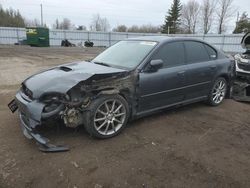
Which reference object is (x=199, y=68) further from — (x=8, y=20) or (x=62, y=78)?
(x=8, y=20)

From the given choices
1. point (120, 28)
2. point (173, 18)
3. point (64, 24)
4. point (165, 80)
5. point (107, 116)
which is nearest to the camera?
point (107, 116)

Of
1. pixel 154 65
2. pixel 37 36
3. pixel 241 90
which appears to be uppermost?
pixel 37 36

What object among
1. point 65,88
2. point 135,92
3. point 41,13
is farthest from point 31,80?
point 41,13

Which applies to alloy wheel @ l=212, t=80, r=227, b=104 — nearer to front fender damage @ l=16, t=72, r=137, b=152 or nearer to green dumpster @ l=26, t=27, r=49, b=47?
front fender damage @ l=16, t=72, r=137, b=152

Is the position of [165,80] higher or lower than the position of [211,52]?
lower

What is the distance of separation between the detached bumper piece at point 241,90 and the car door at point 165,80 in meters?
2.61

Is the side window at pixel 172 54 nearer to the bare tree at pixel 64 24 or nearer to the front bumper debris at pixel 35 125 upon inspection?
the front bumper debris at pixel 35 125

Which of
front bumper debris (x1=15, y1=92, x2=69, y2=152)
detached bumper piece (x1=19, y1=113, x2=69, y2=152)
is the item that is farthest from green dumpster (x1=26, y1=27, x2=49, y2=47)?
detached bumper piece (x1=19, y1=113, x2=69, y2=152)

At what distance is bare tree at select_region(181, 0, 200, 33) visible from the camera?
206 ft

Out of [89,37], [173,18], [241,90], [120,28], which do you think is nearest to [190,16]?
[173,18]

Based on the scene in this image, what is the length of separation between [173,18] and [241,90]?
57.2 metres

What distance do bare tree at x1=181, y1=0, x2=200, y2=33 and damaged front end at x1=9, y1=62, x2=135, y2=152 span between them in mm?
62123

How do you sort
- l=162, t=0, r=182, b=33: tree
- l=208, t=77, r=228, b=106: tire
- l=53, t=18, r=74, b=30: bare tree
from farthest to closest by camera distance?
1. l=53, t=18, r=74, b=30: bare tree
2. l=162, t=0, r=182, b=33: tree
3. l=208, t=77, r=228, b=106: tire

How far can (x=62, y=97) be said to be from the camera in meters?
3.60
